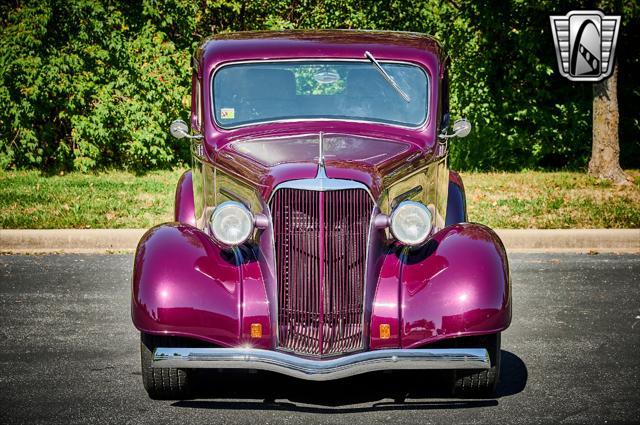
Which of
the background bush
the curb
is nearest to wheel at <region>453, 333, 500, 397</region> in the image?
the curb

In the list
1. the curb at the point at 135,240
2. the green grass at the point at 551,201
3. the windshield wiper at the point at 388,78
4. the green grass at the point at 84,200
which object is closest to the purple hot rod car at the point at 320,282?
the windshield wiper at the point at 388,78

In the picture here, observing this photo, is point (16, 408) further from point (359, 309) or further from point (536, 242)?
point (536, 242)

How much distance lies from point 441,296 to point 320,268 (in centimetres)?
64

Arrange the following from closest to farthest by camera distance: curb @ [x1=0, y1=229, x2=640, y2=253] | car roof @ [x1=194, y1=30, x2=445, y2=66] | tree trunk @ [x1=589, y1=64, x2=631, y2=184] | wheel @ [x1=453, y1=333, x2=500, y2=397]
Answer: wheel @ [x1=453, y1=333, x2=500, y2=397] < car roof @ [x1=194, y1=30, x2=445, y2=66] < curb @ [x1=0, y1=229, x2=640, y2=253] < tree trunk @ [x1=589, y1=64, x2=631, y2=184]

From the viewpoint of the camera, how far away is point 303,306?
17.2 feet

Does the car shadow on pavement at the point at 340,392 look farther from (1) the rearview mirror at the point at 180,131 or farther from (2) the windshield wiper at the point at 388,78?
(2) the windshield wiper at the point at 388,78

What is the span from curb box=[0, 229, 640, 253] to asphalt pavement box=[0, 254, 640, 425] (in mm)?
1788

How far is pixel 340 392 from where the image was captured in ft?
18.5

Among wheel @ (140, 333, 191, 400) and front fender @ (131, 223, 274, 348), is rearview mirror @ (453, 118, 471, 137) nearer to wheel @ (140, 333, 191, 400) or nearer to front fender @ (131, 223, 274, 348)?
front fender @ (131, 223, 274, 348)

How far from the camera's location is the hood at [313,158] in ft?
17.5

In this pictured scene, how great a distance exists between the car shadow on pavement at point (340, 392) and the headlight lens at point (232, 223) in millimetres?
903

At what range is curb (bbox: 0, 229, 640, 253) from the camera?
10.2 metres

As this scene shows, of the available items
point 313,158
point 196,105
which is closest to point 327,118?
point 313,158
